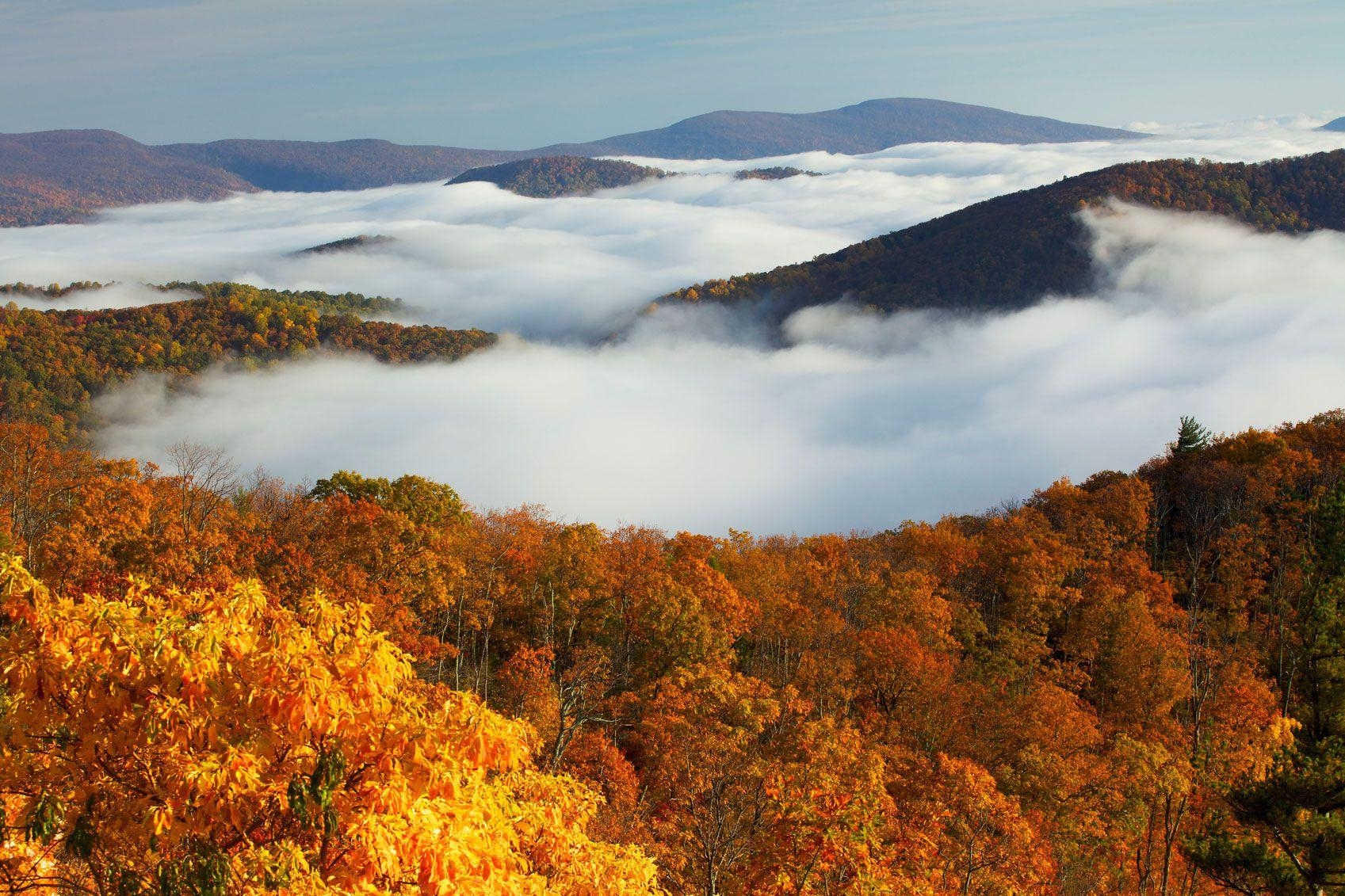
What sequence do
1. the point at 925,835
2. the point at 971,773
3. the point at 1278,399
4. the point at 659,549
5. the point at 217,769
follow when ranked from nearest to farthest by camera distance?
the point at 217,769 < the point at 925,835 < the point at 971,773 < the point at 659,549 < the point at 1278,399

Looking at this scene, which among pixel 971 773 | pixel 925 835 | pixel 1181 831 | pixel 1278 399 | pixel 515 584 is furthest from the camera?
pixel 1278 399

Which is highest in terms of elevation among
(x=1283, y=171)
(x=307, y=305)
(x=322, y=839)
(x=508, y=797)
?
(x=1283, y=171)

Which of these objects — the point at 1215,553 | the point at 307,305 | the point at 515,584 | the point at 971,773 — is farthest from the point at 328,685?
the point at 307,305

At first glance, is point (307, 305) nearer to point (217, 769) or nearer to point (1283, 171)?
point (1283, 171)

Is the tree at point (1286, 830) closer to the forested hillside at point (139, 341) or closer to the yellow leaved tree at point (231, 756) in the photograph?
the yellow leaved tree at point (231, 756)

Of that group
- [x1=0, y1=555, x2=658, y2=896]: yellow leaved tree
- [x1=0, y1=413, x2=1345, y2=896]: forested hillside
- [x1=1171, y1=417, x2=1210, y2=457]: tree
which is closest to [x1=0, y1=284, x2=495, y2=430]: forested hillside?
[x1=0, y1=413, x2=1345, y2=896]: forested hillside

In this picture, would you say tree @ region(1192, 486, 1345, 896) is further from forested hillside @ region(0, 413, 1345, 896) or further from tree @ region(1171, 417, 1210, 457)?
tree @ region(1171, 417, 1210, 457)
